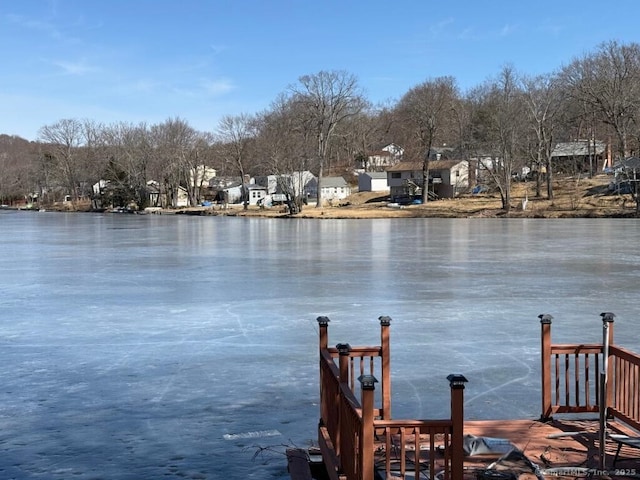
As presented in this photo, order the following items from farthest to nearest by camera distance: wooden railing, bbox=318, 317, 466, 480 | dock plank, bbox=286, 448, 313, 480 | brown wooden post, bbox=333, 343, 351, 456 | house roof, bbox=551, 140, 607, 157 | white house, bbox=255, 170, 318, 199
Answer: house roof, bbox=551, 140, 607, 157 < white house, bbox=255, 170, 318, 199 < dock plank, bbox=286, 448, 313, 480 < brown wooden post, bbox=333, 343, 351, 456 < wooden railing, bbox=318, 317, 466, 480

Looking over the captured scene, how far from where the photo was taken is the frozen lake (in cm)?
601

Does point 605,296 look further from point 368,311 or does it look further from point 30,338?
point 30,338

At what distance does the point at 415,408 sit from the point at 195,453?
222 centimetres

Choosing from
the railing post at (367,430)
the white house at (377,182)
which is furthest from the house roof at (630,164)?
the railing post at (367,430)

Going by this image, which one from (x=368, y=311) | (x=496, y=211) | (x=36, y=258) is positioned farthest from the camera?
(x=496, y=211)

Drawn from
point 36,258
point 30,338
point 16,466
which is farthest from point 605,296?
point 36,258

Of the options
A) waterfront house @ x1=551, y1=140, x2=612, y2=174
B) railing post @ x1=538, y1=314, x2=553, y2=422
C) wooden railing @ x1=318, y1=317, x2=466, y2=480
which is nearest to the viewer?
wooden railing @ x1=318, y1=317, x2=466, y2=480

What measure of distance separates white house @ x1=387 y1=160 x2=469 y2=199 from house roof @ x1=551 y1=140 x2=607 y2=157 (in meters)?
11.2

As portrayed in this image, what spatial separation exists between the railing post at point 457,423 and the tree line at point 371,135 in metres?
59.8

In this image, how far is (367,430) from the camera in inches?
151

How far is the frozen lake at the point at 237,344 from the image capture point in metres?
6.01

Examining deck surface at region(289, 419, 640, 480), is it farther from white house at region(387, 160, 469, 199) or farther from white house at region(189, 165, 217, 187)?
white house at region(189, 165, 217, 187)

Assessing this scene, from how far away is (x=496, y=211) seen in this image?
6112 centimetres

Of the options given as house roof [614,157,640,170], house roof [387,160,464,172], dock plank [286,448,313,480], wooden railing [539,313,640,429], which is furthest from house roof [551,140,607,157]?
dock plank [286,448,313,480]
